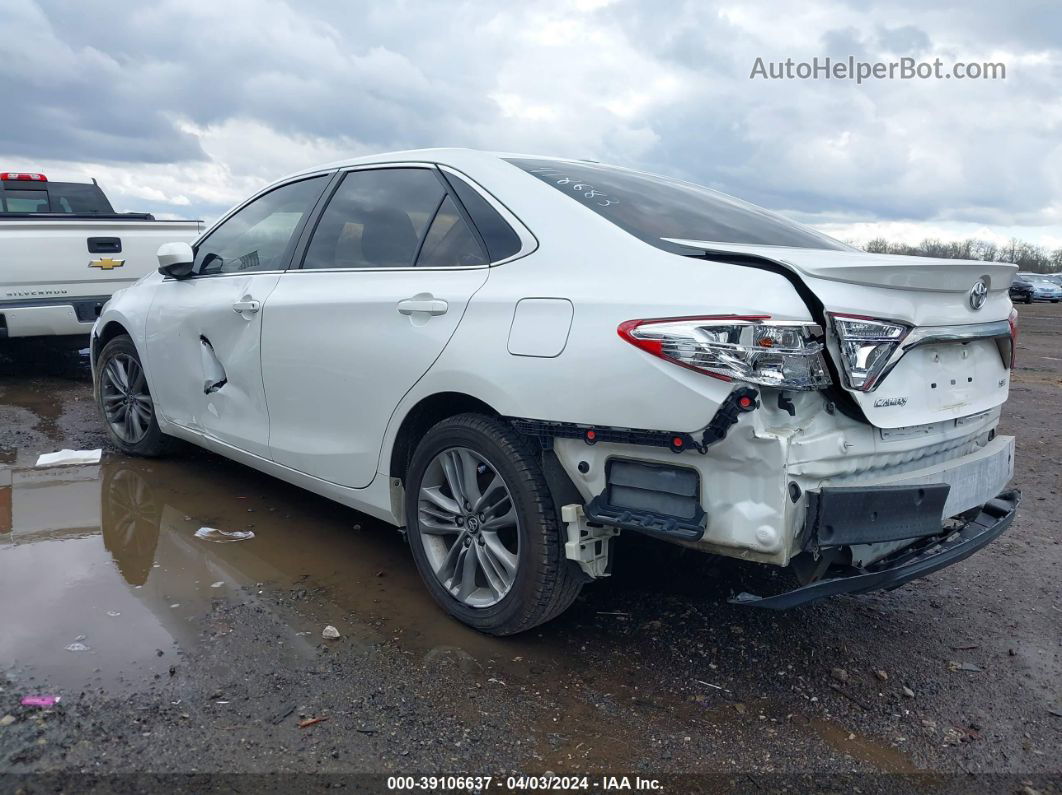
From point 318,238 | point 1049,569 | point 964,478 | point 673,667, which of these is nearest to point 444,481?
point 673,667

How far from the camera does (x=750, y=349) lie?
2.44 m

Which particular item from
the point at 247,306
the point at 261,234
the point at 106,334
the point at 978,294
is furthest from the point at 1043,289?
the point at 247,306

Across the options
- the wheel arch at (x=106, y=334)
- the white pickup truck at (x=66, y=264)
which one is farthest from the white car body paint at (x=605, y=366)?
the white pickup truck at (x=66, y=264)

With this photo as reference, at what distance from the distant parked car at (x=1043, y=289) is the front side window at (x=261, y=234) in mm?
37706

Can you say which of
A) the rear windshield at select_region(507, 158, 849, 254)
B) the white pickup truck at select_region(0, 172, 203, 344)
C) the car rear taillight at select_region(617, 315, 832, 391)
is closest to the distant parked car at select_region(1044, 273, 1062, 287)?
the white pickup truck at select_region(0, 172, 203, 344)

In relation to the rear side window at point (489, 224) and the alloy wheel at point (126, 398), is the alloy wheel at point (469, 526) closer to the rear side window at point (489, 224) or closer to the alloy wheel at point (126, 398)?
the rear side window at point (489, 224)

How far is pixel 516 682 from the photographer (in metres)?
2.95

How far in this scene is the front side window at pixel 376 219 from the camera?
11.6 ft

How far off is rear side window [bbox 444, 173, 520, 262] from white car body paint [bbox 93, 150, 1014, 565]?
4 centimetres

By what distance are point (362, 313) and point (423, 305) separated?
0.38 m

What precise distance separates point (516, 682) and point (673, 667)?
22.4 inches

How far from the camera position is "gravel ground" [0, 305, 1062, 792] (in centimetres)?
253

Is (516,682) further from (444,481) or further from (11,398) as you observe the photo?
(11,398)

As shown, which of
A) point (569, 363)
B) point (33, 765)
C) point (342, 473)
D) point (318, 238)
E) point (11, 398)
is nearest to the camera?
point (33, 765)
